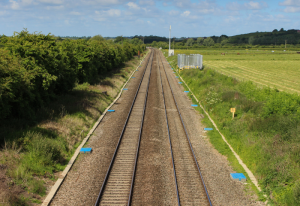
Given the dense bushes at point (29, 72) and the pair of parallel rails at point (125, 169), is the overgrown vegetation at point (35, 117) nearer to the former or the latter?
the dense bushes at point (29, 72)

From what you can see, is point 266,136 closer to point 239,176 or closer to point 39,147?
point 239,176

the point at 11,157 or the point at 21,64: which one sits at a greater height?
the point at 21,64

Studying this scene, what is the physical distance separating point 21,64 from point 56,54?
13.7 ft

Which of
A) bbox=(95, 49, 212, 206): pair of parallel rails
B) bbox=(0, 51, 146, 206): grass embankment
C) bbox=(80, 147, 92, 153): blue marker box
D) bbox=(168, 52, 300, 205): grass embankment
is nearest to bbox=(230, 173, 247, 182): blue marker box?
bbox=(168, 52, 300, 205): grass embankment

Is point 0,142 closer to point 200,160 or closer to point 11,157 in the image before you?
point 11,157

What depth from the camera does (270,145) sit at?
1204 cm

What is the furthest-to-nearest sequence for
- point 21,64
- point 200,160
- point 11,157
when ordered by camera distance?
1. point 21,64
2. point 200,160
3. point 11,157

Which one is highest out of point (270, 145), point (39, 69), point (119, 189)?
point (39, 69)

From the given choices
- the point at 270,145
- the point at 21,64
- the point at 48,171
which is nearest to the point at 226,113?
the point at 270,145

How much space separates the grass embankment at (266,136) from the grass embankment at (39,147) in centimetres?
822

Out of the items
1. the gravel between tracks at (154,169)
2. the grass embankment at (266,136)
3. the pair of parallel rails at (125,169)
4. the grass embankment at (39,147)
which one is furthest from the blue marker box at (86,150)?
the grass embankment at (266,136)

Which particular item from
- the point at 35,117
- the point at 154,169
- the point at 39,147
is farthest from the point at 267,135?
the point at 35,117

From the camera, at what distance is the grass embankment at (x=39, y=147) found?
29.9 ft

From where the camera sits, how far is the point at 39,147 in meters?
11.2
